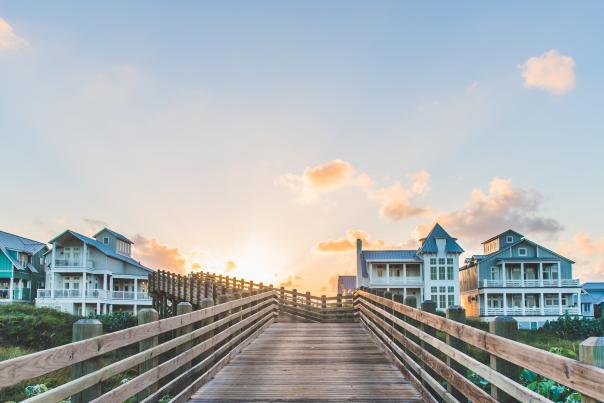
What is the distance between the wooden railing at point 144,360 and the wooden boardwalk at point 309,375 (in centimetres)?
35

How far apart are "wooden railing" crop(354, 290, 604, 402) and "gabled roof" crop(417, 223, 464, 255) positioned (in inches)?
1809

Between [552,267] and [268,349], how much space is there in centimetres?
5152

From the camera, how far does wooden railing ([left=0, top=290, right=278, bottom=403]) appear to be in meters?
4.00

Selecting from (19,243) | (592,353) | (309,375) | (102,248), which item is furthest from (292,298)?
(19,243)

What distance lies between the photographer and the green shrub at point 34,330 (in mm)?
32344

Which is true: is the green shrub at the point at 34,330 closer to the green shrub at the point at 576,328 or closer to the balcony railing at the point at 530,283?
the green shrub at the point at 576,328

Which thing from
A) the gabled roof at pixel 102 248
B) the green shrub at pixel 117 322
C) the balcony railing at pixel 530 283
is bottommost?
the green shrub at pixel 117 322

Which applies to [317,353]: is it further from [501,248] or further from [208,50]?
[501,248]

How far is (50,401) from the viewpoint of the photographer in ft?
12.9

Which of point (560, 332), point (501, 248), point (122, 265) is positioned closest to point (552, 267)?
point (501, 248)

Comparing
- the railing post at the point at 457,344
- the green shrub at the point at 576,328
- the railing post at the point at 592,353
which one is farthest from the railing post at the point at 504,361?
the green shrub at the point at 576,328

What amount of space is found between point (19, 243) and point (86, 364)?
196 ft

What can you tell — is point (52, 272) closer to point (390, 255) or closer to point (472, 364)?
point (390, 255)

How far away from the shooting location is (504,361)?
15.9 feet
